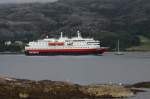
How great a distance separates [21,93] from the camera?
5662 cm

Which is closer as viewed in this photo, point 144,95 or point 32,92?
point 32,92

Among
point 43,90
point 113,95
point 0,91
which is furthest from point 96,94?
point 0,91

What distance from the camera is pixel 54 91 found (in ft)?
193

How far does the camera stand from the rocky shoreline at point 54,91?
56562mm

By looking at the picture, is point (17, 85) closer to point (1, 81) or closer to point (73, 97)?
point (1, 81)

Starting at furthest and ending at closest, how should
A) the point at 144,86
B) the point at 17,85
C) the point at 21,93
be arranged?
the point at 144,86, the point at 17,85, the point at 21,93

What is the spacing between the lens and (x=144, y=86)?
7331 cm

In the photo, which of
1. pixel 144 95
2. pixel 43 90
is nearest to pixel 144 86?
pixel 144 95

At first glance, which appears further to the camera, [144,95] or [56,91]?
[144,95]

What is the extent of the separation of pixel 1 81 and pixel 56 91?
26.4ft

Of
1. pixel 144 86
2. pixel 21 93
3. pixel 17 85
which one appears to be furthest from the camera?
pixel 144 86

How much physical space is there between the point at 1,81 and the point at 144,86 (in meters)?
22.0

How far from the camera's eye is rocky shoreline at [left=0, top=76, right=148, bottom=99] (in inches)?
2227

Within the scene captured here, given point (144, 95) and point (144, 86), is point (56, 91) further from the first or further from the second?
point (144, 86)
